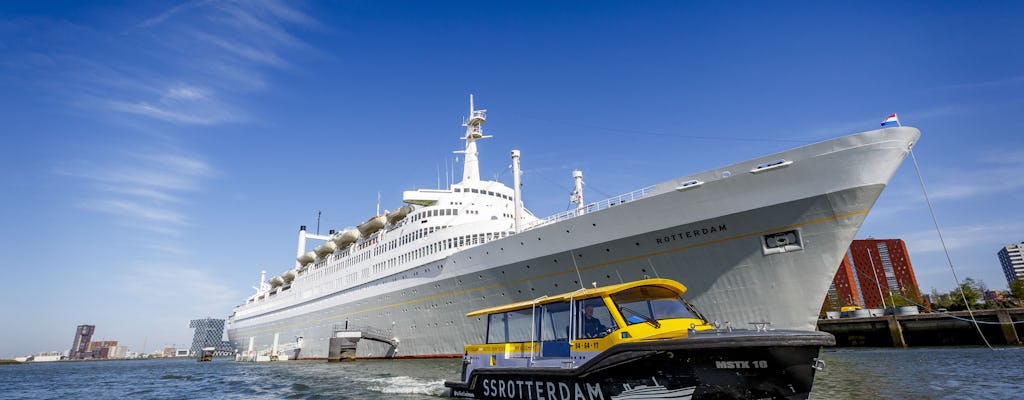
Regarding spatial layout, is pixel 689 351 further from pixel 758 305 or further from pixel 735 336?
pixel 758 305

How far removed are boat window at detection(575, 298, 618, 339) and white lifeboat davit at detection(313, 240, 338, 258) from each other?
1472 inches

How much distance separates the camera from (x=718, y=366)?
21.1 ft

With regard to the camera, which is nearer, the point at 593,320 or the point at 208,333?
the point at 593,320

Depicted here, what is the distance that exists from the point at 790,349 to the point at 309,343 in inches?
1528

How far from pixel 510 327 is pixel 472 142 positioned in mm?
26418

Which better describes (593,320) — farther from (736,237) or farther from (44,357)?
(44,357)

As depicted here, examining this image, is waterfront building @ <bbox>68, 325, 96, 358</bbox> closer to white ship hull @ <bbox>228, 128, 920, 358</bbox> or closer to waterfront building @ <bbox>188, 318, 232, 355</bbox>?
waterfront building @ <bbox>188, 318, 232, 355</bbox>

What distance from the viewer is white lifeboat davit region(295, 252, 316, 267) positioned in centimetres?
4609

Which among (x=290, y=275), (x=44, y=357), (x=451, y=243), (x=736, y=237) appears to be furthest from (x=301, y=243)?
(x=44, y=357)

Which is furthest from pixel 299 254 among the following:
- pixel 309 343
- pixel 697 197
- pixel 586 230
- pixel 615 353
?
pixel 615 353

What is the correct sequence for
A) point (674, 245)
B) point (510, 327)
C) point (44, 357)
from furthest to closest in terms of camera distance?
point (44, 357)
point (674, 245)
point (510, 327)

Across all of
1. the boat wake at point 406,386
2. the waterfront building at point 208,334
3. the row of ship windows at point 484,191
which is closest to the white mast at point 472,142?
the row of ship windows at point 484,191

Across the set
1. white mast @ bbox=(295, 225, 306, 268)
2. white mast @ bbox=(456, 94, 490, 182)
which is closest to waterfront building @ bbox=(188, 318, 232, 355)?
white mast @ bbox=(295, 225, 306, 268)

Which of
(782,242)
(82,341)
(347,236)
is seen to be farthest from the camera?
(82,341)
